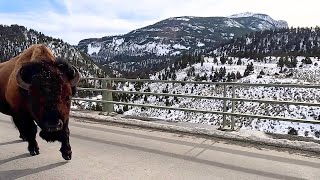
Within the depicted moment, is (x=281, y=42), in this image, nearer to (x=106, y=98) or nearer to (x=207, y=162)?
(x=106, y=98)

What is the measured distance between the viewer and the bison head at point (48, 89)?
4770mm

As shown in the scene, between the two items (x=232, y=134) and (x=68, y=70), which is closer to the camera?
(x=68, y=70)

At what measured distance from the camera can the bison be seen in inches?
189

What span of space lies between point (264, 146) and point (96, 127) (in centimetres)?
385

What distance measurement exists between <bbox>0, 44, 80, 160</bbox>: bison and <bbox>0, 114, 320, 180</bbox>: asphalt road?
450 mm

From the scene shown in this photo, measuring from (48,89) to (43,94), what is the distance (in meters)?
0.09

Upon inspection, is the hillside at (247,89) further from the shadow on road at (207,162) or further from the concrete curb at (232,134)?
the shadow on road at (207,162)

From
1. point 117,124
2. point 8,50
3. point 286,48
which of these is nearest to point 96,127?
point 117,124

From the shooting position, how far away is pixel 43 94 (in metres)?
4.84

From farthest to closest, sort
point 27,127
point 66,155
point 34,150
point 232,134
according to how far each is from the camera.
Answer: point 232,134, point 34,150, point 66,155, point 27,127

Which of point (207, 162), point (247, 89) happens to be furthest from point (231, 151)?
point (247, 89)

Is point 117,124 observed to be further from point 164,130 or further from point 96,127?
point 164,130

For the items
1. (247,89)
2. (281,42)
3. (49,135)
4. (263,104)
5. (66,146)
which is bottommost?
(263,104)

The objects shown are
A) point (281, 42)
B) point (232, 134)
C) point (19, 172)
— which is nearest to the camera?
point (19, 172)
